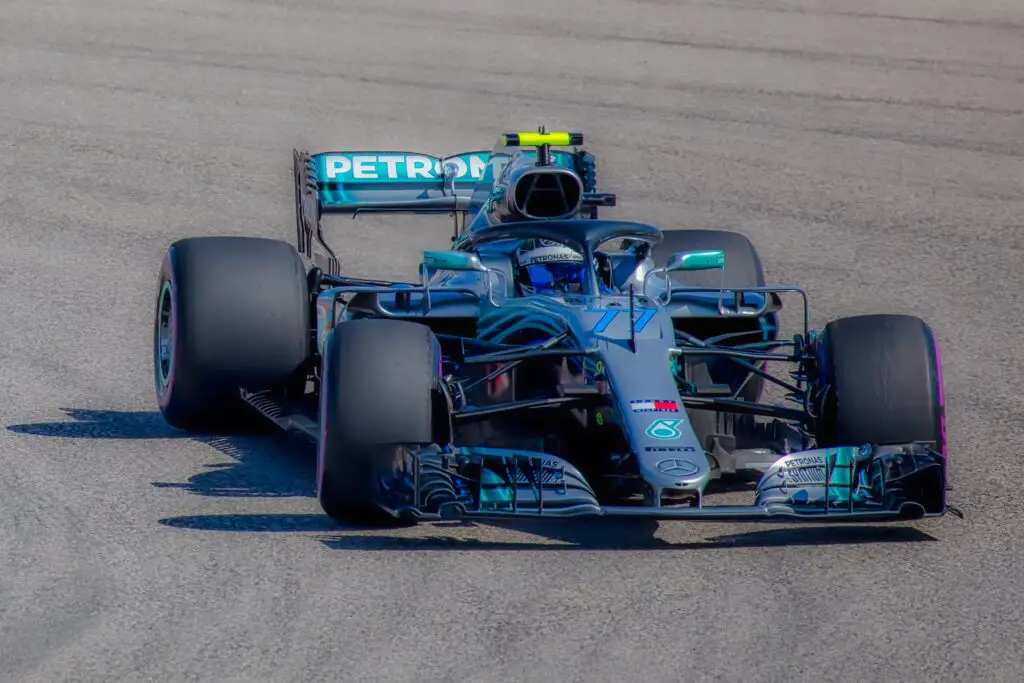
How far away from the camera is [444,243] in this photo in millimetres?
15391

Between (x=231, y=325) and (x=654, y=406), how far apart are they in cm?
244

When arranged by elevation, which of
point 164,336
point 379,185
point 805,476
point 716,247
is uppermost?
point 379,185

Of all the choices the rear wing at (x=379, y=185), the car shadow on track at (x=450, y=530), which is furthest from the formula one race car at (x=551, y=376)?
the rear wing at (x=379, y=185)

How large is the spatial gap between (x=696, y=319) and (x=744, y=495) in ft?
3.78

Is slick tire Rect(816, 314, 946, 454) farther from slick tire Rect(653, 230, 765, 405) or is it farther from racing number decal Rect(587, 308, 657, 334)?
slick tire Rect(653, 230, 765, 405)

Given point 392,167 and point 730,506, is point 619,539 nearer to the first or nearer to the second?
point 730,506

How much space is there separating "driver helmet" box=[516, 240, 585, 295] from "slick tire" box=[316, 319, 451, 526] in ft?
5.33

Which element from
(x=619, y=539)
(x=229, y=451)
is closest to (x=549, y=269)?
(x=229, y=451)

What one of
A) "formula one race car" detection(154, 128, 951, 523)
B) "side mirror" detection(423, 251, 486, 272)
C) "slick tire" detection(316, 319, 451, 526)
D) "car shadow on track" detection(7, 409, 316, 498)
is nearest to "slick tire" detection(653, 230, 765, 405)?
"formula one race car" detection(154, 128, 951, 523)

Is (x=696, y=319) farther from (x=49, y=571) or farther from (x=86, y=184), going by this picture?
(x=86, y=184)

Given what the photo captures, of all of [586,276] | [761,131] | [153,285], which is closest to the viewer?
[586,276]

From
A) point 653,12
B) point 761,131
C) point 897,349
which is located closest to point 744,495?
point 897,349

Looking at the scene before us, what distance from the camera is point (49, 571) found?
26.7 ft

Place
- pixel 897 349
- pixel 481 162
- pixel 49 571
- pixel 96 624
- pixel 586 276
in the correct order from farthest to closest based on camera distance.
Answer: pixel 481 162, pixel 586 276, pixel 897 349, pixel 49 571, pixel 96 624
